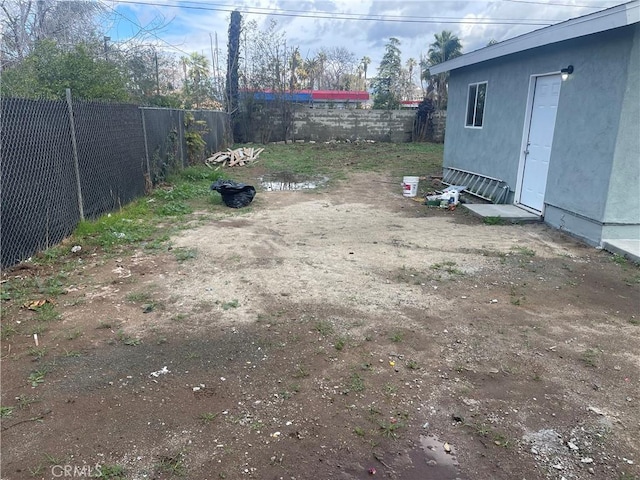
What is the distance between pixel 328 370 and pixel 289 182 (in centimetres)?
903

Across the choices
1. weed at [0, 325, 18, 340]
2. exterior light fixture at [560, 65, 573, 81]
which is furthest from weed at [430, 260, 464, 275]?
weed at [0, 325, 18, 340]

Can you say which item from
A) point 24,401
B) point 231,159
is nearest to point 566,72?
point 24,401

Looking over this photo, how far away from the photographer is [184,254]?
5543 mm

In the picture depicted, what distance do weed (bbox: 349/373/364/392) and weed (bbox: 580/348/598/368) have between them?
1.70 meters

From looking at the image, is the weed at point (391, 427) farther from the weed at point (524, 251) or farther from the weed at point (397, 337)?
the weed at point (524, 251)

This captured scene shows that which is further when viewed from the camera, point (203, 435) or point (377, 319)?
point (377, 319)

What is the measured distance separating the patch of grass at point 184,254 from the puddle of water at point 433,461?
3.77 metres

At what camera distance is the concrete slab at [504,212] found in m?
7.53

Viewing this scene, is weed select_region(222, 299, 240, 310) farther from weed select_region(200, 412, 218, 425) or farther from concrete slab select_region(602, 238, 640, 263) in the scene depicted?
concrete slab select_region(602, 238, 640, 263)

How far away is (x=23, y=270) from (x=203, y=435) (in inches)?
133

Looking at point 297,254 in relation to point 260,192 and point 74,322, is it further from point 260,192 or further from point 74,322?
point 260,192

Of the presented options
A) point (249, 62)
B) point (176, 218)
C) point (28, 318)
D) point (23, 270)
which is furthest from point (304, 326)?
point (249, 62)

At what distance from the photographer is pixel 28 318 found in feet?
12.3

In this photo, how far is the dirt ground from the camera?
231cm
